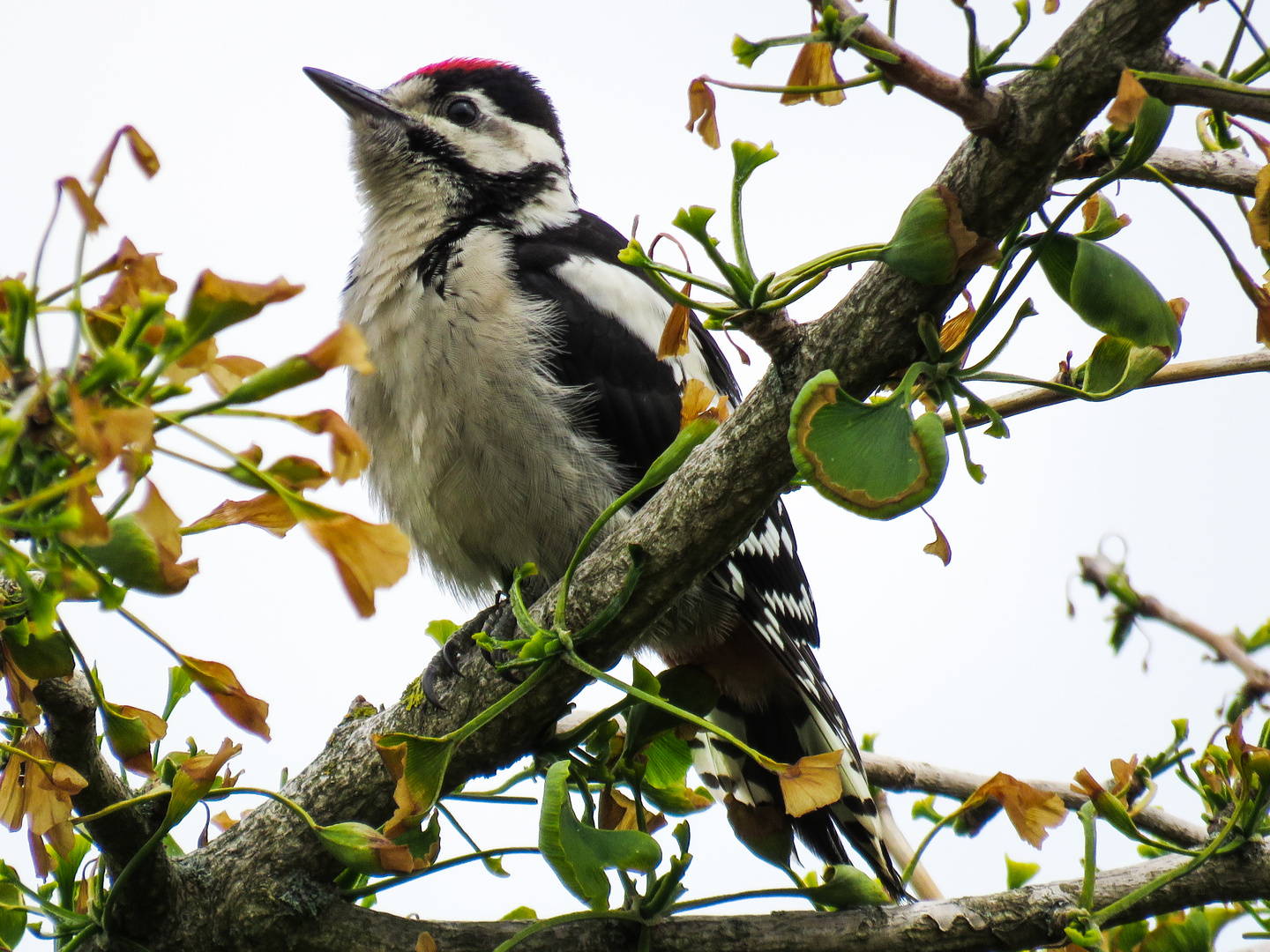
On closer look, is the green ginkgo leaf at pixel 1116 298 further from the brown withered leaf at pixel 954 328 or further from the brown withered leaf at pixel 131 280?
the brown withered leaf at pixel 131 280

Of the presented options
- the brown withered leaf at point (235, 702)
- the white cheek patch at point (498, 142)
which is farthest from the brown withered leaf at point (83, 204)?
the white cheek patch at point (498, 142)

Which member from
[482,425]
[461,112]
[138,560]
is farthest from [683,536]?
[461,112]

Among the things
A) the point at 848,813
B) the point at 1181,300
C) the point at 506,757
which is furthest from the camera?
the point at 848,813

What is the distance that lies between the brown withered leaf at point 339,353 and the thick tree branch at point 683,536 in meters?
0.72

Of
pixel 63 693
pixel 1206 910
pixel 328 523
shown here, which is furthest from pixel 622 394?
pixel 328 523

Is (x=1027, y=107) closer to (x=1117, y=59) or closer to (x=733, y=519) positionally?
(x=1117, y=59)

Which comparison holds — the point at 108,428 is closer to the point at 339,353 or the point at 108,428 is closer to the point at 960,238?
the point at 339,353

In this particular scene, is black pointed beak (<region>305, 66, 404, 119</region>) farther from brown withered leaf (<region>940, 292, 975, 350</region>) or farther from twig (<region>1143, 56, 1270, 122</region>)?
twig (<region>1143, 56, 1270, 122</region>)

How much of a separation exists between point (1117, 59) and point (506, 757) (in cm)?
139

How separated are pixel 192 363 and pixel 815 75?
75 centimetres

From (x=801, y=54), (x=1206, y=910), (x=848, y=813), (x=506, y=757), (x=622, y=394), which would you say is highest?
(x=622, y=394)

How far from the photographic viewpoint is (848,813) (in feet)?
8.23

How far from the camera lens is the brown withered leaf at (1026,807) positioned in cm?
150

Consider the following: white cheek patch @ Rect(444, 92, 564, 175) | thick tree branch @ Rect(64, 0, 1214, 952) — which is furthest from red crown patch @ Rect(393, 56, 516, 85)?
thick tree branch @ Rect(64, 0, 1214, 952)
